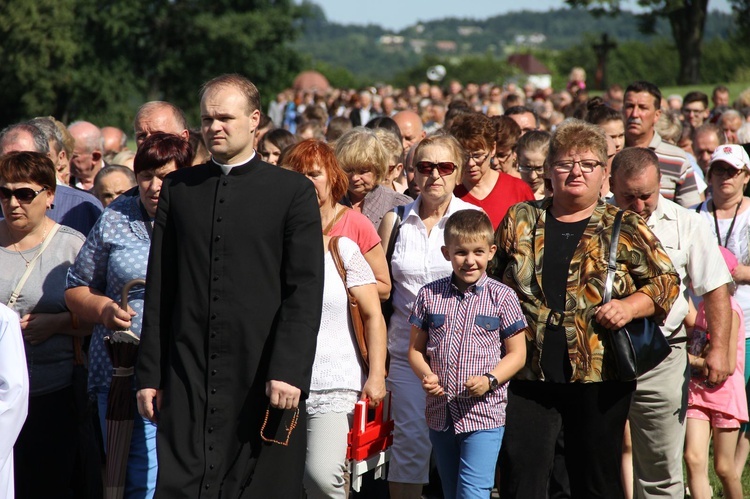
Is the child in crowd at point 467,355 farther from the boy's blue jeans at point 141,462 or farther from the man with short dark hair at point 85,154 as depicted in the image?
the man with short dark hair at point 85,154

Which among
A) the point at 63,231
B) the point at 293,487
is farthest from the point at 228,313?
the point at 63,231

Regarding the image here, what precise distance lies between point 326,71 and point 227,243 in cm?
9980

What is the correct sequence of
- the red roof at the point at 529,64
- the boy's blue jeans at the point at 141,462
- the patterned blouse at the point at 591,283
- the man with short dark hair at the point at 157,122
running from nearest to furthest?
the patterned blouse at the point at 591,283
the boy's blue jeans at the point at 141,462
the man with short dark hair at the point at 157,122
the red roof at the point at 529,64

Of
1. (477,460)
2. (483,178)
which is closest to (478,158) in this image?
(483,178)

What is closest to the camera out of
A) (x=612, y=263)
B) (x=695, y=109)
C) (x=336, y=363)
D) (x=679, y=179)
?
(x=612, y=263)

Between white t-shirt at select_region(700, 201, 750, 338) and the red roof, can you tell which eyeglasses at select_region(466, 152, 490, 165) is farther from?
the red roof

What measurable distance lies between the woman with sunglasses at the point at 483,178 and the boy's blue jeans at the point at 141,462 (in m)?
2.60

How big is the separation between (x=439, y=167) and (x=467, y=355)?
49.0 inches

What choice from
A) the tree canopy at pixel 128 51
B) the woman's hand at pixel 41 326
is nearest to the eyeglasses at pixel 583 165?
the woman's hand at pixel 41 326

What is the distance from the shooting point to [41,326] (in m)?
5.59

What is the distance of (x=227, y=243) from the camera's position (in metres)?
4.32

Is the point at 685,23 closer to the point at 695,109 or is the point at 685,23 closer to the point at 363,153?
the point at 695,109

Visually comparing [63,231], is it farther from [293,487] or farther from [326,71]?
[326,71]

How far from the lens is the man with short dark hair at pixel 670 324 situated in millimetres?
5684
